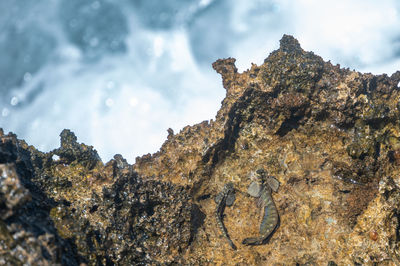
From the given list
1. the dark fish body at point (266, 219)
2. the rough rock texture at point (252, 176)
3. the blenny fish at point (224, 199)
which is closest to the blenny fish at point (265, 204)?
the dark fish body at point (266, 219)

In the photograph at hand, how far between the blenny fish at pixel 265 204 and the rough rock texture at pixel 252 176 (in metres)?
0.16

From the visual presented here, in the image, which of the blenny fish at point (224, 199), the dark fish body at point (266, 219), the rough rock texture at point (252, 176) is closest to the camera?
the rough rock texture at point (252, 176)

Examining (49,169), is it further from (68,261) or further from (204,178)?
(204,178)

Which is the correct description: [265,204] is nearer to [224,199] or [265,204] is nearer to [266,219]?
[266,219]

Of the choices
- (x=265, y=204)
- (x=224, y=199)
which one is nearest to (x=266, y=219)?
(x=265, y=204)

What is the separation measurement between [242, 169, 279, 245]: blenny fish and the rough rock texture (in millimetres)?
157

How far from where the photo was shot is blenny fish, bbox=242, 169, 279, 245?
5199 millimetres

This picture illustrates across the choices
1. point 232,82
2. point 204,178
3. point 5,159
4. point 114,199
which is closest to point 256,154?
point 204,178

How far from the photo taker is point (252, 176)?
19.5 ft

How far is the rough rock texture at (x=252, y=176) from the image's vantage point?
14.9 ft

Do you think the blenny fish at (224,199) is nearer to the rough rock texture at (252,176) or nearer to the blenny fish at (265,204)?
the rough rock texture at (252,176)

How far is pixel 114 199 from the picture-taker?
192 inches

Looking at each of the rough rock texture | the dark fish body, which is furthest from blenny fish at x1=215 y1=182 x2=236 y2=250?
the dark fish body

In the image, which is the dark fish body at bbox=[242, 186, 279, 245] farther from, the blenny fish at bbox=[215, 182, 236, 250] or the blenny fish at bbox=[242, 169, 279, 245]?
A: the blenny fish at bbox=[215, 182, 236, 250]
